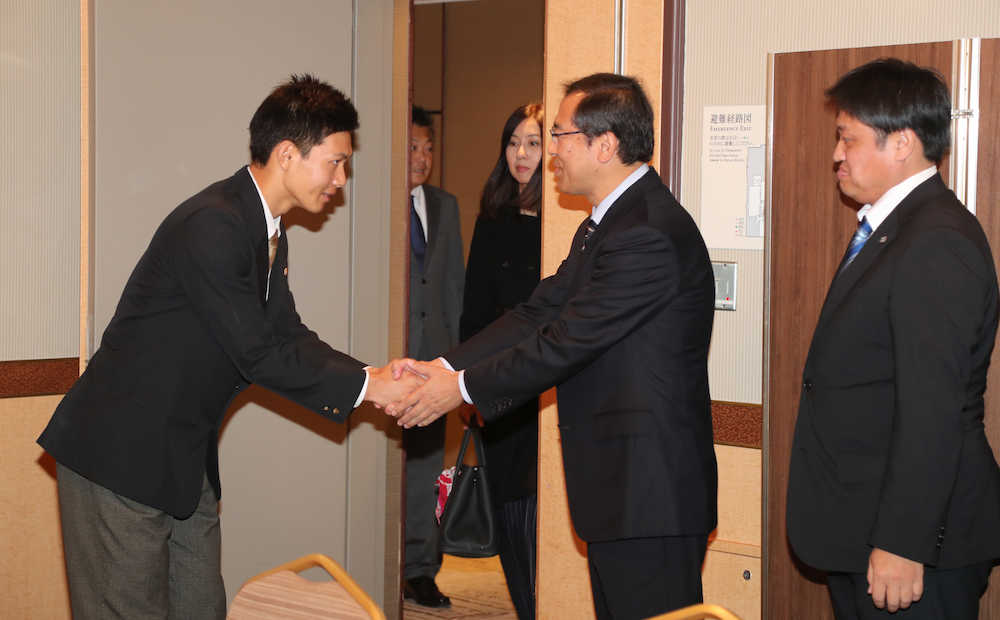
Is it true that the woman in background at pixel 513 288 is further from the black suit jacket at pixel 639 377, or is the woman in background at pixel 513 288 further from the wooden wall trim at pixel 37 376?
the wooden wall trim at pixel 37 376

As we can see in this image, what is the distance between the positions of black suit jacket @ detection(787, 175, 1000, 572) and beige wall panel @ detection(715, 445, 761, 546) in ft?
3.34

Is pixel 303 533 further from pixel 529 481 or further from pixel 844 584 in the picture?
pixel 844 584

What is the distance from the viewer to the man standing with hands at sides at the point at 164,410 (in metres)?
2.50

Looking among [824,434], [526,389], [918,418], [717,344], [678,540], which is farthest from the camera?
[717,344]

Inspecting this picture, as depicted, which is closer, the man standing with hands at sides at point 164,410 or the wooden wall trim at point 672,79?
the man standing with hands at sides at point 164,410

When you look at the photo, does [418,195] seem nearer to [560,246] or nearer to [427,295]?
[427,295]

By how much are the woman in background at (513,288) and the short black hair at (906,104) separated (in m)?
1.80

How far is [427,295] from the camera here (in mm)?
4605

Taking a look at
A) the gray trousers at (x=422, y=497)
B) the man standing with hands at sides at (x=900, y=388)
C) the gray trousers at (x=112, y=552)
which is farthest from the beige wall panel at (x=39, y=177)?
the man standing with hands at sides at (x=900, y=388)

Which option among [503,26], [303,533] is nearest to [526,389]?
[303,533]

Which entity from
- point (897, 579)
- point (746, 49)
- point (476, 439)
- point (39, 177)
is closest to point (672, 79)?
point (746, 49)

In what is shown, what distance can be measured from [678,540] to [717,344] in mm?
1098

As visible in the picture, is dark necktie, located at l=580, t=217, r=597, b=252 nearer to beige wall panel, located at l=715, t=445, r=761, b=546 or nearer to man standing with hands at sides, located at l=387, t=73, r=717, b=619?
man standing with hands at sides, located at l=387, t=73, r=717, b=619

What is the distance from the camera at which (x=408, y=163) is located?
3.94m
